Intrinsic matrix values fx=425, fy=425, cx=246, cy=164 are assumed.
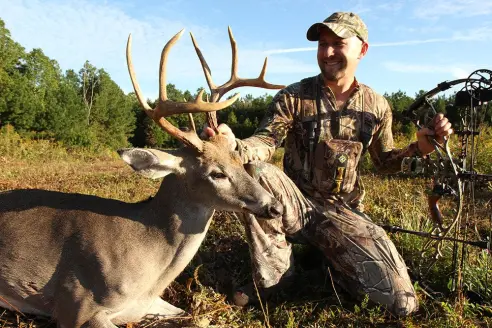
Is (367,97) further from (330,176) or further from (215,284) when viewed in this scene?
(215,284)

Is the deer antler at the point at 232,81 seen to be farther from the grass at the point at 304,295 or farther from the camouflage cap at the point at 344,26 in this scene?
the grass at the point at 304,295

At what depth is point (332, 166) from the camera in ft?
13.4

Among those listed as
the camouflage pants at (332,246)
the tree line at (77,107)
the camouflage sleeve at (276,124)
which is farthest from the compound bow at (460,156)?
the tree line at (77,107)

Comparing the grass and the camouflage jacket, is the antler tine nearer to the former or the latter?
the camouflage jacket

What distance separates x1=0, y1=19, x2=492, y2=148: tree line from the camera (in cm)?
3198

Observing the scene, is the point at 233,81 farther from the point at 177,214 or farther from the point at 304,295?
the point at 304,295

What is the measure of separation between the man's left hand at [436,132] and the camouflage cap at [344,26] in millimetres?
1217

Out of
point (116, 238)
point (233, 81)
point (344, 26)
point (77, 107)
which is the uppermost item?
point (77, 107)

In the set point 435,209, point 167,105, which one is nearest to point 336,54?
point 435,209

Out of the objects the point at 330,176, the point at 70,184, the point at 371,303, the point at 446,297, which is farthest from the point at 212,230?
the point at 70,184

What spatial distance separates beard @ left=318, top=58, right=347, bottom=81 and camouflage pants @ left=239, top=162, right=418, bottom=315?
46.0 inches

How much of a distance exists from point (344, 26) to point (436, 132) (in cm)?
139

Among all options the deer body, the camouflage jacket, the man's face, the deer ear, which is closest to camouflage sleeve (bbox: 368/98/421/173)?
the camouflage jacket

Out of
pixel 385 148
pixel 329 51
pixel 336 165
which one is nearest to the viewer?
pixel 336 165
